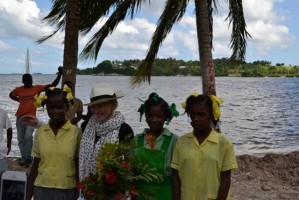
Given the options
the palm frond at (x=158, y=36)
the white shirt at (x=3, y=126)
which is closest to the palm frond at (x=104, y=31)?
the palm frond at (x=158, y=36)

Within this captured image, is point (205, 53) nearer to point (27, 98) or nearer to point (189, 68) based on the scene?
point (27, 98)

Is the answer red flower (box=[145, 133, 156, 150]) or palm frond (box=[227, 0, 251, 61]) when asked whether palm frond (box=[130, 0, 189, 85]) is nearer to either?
palm frond (box=[227, 0, 251, 61])

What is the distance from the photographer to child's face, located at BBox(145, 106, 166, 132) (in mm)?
3799

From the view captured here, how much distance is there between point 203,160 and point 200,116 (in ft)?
1.15

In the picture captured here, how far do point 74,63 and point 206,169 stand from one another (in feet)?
15.9

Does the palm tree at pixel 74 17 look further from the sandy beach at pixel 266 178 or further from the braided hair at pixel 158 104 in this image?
the braided hair at pixel 158 104

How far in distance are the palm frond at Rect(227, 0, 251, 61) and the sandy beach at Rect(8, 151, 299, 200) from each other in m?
2.91

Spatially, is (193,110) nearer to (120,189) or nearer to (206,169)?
(206,169)

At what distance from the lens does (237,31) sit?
10.8 m

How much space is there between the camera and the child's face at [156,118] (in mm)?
3799

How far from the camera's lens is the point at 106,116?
378 centimetres

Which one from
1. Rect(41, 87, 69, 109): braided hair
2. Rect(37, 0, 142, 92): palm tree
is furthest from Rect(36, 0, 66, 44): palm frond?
Rect(41, 87, 69, 109): braided hair

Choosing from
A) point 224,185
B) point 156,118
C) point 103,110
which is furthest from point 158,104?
point 224,185

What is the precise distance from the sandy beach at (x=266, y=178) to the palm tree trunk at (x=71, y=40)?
9.22 feet
